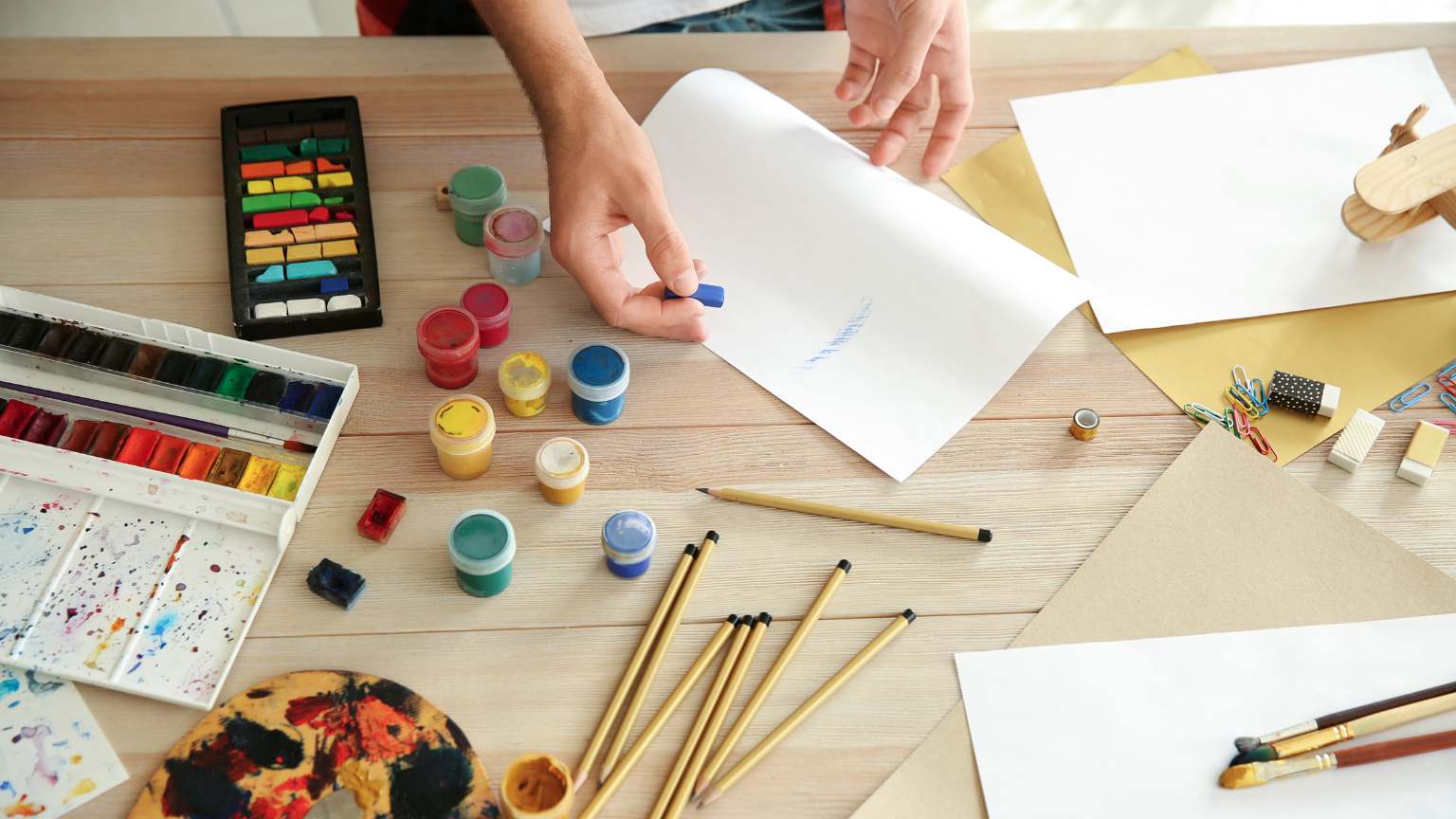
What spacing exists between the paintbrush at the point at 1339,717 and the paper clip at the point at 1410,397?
1.05 ft

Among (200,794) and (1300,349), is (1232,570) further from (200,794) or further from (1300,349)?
(200,794)

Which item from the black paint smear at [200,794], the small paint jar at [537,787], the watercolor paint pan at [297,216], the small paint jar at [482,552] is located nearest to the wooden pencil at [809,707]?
the small paint jar at [537,787]

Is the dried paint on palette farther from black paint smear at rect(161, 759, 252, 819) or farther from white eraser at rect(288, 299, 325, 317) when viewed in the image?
white eraser at rect(288, 299, 325, 317)

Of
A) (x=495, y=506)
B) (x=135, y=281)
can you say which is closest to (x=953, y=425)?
(x=495, y=506)

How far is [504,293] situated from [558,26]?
0.32m

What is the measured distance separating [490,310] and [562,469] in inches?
8.6

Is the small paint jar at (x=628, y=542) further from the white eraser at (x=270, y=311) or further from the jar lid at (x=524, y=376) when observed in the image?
the white eraser at (x=270, y=311)

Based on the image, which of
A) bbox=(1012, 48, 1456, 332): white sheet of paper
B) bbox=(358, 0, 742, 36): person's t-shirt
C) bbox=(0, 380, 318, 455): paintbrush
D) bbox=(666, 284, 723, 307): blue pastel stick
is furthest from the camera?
bbox=(358, 0, 742, 36): person's t-shirt

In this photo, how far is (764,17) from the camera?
5.30ft

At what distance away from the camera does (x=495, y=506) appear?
105 centimetres

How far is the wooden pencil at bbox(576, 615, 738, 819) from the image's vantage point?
89 cm

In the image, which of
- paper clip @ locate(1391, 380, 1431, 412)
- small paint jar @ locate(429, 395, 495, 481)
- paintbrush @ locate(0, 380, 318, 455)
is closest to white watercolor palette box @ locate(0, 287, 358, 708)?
paintbrush @ locate(0, 380, 318, 455)

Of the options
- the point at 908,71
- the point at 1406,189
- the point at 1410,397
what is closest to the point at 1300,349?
the point at 1410,397

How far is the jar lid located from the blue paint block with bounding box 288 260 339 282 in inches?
8.5
